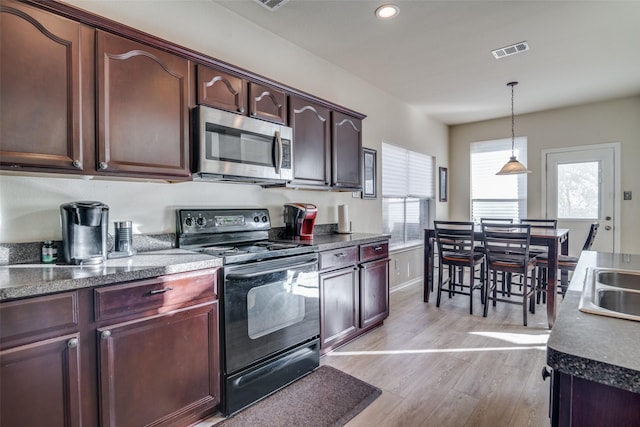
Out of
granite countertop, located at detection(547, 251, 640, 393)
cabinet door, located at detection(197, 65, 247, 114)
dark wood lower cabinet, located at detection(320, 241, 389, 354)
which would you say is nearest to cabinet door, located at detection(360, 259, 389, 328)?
dark wood lower cabinet, located at detection(320, 241, 389, 354)

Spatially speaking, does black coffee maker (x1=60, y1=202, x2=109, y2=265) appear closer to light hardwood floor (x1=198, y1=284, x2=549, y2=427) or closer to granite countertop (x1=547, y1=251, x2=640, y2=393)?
light hardwood floor (x1=198, y1=284, x2=549, y2=427)

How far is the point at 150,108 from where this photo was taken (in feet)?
5.88

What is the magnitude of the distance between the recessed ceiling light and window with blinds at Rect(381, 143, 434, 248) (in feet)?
6.08

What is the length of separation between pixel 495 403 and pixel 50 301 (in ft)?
7.75

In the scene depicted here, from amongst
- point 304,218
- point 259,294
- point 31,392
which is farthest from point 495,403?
point 31,392

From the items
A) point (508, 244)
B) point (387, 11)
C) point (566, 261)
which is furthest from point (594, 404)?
point (566, 261)

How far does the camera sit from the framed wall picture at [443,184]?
560 centimetres

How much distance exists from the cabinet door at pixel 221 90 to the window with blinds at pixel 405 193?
7.88 feet

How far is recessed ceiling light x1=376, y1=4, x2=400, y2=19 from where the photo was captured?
2.40 meters

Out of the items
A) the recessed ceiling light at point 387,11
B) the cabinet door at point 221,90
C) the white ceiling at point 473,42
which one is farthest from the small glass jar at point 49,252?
the recessed ceiling light at point 387,11

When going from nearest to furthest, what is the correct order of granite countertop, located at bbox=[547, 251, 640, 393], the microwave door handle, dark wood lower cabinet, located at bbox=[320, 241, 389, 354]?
granite countertop, located at bbox=[547, 251, 640, 393], the microwave door handle, dark wood lower cabinet, located at bbox=[320, 241, 389, 354]

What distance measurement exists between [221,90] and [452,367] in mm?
2535

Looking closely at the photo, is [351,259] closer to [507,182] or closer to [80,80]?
[80,80]

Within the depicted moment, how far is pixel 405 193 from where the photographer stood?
466cm
